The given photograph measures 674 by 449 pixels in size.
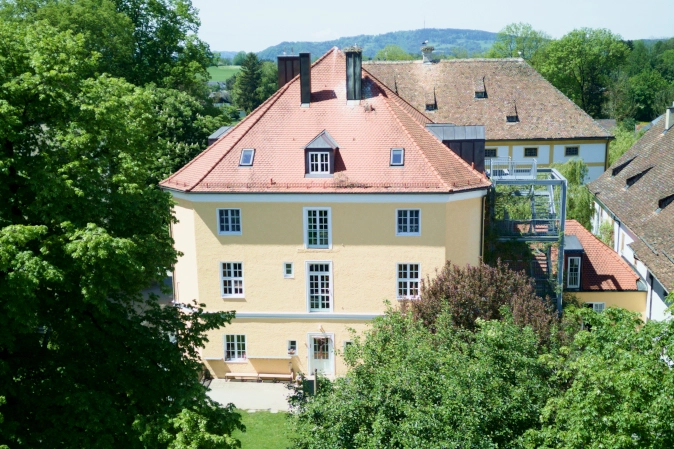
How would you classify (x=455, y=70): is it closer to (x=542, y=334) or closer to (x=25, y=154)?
(x=542, y=334)

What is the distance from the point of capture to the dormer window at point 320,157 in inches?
1136

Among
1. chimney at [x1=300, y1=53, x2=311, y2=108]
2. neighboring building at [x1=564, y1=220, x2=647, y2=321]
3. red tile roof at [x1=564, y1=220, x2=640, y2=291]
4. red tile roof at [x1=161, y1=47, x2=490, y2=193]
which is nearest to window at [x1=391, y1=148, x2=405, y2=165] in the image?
red tile roof at [x1=161, y1=47, x2=490, y2=193]

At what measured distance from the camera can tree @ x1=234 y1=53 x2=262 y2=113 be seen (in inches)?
4336

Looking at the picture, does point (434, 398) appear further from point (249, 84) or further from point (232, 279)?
point (249, 84)

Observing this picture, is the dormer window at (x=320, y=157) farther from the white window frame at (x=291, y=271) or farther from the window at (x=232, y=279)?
the window at (x=232, y=279)

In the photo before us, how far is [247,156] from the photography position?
30.0 m

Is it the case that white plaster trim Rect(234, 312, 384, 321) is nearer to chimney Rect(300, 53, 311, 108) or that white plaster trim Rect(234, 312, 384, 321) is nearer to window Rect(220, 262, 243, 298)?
window Rect(220, 262, 243, 298)

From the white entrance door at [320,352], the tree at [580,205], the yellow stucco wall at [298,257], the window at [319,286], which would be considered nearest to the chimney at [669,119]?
the tree at [580,205]

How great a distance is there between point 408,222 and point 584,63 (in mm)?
76424

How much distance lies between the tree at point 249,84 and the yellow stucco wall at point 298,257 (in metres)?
82.5

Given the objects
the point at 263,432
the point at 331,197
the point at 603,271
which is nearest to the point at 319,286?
the point at 331,197

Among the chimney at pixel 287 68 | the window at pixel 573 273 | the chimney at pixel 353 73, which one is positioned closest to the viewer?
the chimney at pixel 353 73

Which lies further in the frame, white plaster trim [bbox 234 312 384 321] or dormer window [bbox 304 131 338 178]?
white plaster trim [bbox 234 312 384 321]

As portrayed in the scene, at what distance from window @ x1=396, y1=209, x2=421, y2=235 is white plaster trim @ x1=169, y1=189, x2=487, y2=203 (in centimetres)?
53
